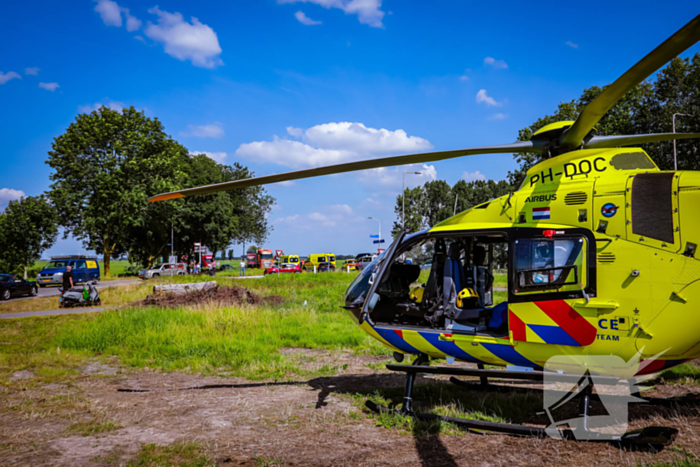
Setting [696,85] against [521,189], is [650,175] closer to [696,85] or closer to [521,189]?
[521,189]

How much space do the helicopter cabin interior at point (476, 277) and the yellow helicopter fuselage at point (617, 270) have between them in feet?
0.19

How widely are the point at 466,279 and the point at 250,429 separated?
3.66m

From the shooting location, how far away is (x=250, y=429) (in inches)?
206

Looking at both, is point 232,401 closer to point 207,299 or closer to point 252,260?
point 207,299

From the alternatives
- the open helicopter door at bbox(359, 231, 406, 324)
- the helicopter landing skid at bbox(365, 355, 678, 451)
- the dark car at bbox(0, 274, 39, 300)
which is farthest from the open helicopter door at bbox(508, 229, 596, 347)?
the dark car at bbox(0, 274, 39, 300)

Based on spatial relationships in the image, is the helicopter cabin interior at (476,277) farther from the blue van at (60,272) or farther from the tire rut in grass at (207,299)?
the blue van at (60,272)

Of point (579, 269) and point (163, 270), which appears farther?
point (163, 270)

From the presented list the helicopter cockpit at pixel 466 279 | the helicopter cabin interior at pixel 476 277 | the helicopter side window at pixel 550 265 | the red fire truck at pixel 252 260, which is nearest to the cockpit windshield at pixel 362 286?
the helicopter cockpit at pixel 466 279

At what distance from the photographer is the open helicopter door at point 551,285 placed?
4637 mm

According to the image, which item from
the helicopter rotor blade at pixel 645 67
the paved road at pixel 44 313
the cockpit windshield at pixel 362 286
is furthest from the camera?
the paved road at pixel 44 313

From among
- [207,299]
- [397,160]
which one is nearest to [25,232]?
[207,299]

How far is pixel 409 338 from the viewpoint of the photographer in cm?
568

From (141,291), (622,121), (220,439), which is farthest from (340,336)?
(622,121)

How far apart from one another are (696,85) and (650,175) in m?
27.3
